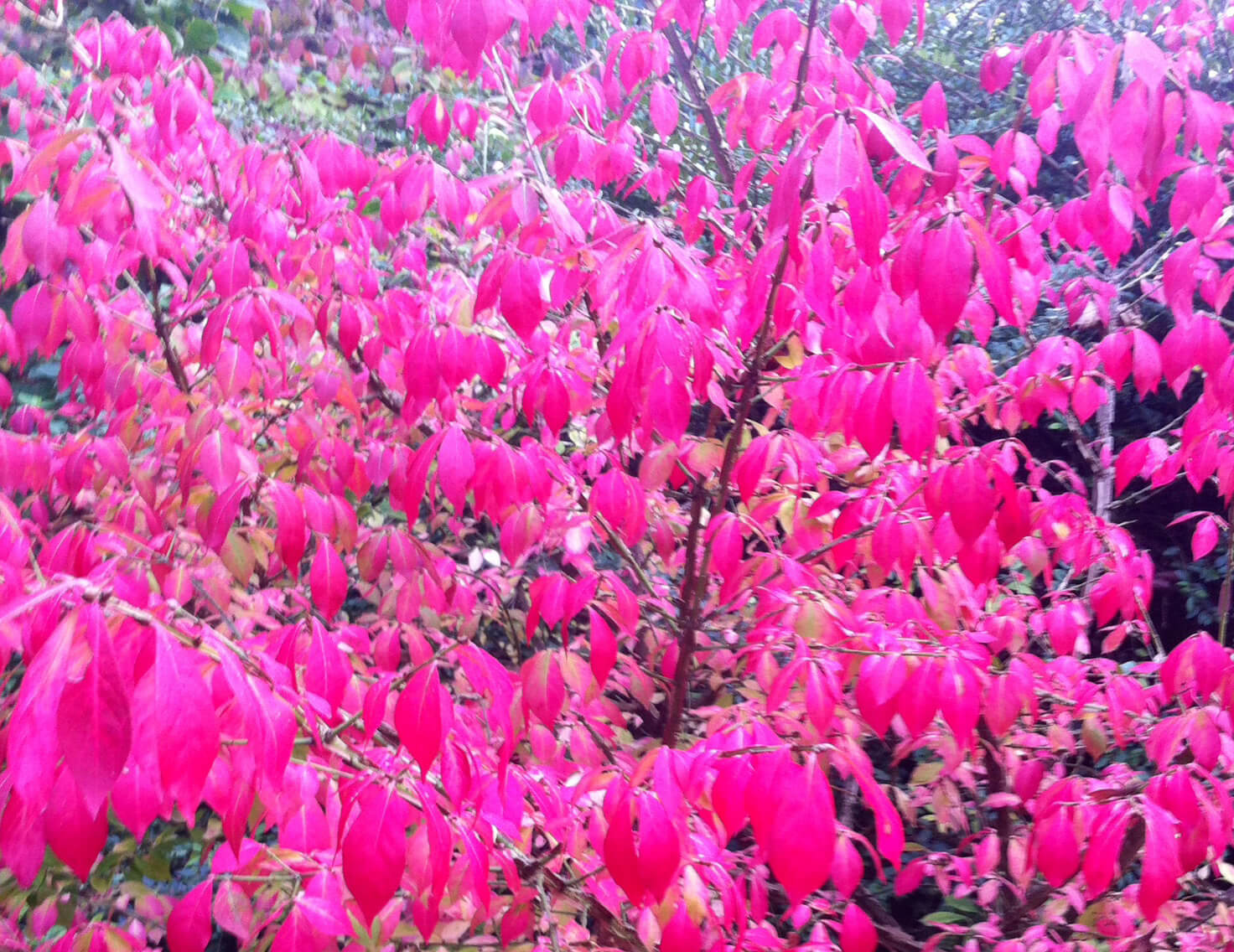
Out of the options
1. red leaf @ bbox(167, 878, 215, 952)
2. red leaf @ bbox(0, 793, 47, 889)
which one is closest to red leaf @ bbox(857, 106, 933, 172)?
red leaf @ bbox(0, 793, 47, 889)

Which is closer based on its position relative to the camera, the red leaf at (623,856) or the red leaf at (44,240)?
the red leaf at (623,856)

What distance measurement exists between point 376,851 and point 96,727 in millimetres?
468

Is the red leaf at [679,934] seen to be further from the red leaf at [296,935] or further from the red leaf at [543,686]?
the red leaf at [296,935]

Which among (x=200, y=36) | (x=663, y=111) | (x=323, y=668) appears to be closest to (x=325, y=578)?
(x=323, y=668)

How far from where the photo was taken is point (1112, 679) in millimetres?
2344

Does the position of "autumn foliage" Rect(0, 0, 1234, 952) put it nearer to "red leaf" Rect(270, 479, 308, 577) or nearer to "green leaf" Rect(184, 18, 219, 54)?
"red leaf" Rect(270, 479, 308, 577)

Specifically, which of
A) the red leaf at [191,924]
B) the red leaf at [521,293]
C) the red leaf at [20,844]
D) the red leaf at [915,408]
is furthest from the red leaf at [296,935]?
the red leaf at [915,408]

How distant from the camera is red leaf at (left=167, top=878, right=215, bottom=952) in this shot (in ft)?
3.89

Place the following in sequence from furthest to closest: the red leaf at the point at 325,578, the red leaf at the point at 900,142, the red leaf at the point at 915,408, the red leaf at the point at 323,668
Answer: the red leaf at the point at 325,578 → the red leaf at the point at 323,668 → the red leaf at the point at 915,408 → the red leaf at the point at 900,142

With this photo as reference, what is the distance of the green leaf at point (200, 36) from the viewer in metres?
4.51

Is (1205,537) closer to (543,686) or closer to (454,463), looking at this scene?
(543,686)

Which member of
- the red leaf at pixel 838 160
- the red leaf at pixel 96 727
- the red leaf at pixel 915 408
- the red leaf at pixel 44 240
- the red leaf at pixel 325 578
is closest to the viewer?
the red leaf at pixel 96 727

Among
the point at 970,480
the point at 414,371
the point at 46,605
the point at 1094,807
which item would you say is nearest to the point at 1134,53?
the point at 970,480

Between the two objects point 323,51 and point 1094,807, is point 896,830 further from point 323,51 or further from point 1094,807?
point 323,51
